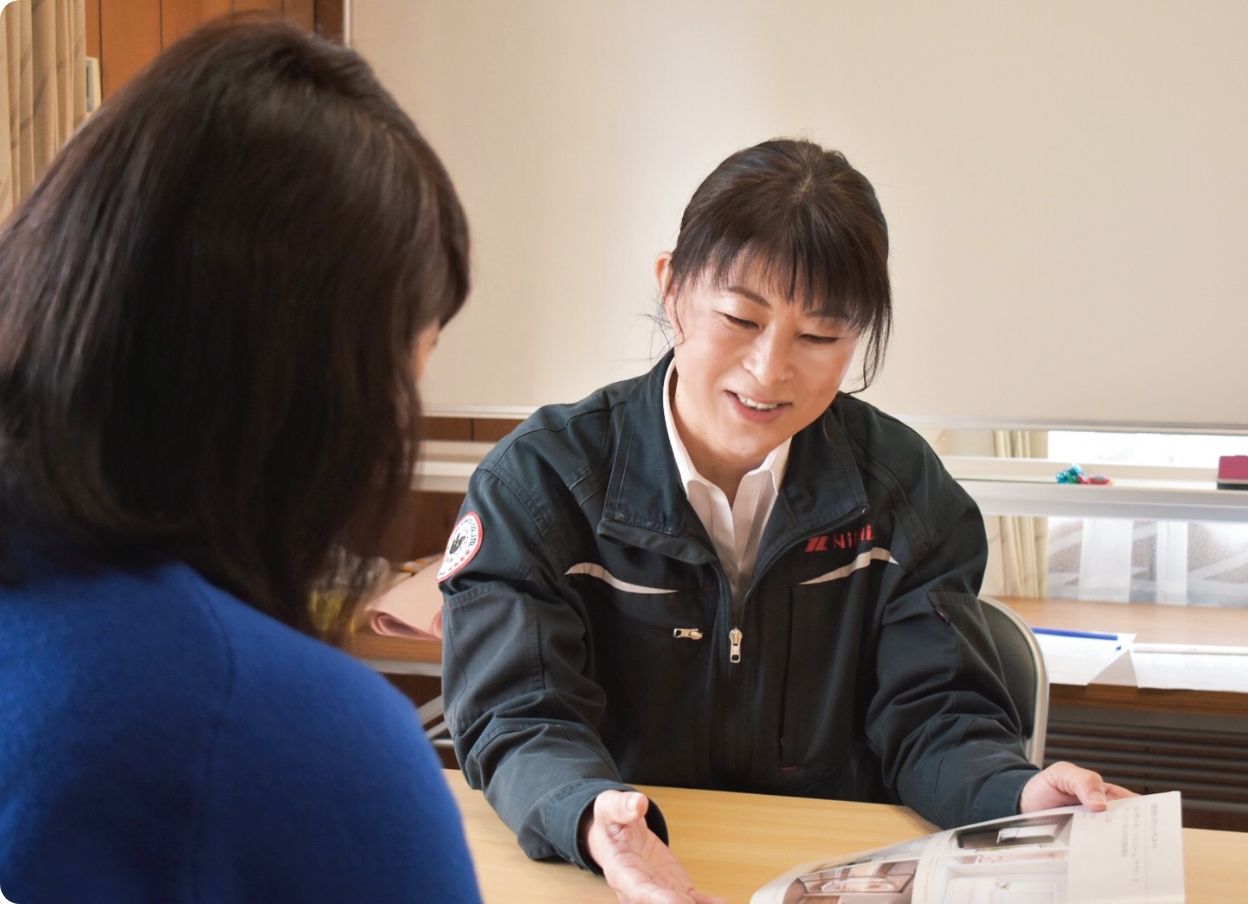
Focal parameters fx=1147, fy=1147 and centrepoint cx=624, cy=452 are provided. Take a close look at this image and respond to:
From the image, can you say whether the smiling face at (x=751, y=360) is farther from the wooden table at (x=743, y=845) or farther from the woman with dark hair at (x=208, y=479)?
the woman with dark hair at (x=208, y=479)

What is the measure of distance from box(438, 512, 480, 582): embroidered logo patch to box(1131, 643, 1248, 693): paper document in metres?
1.32

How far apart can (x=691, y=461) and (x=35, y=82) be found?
1286 millimetres

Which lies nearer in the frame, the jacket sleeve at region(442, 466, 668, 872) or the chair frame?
the jacket sleeve at region(442, 466, 668, 872)

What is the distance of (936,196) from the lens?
237cm

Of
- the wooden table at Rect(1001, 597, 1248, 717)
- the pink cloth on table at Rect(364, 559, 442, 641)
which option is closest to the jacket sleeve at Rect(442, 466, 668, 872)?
the pink cloth on table at Rect(364, 559, 442, 641)

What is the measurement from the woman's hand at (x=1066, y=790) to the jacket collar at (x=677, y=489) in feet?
1.17

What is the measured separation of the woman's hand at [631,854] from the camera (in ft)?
3.07

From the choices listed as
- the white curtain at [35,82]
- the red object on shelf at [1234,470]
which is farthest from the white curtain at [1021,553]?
the white curtain at [35,82]

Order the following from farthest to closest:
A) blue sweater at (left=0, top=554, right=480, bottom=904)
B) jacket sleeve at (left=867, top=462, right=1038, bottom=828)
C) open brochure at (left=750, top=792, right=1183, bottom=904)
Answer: jacket sleeve at (left=867, top=462, right=1038, bottom=828), open brochure at (left=750, top=792, right=1183, bottom=904), blue sweater at (left=0, top=554, right=480, bottom=904)

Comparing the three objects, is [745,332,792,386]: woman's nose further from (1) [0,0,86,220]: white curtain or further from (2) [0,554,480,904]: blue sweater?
(1) [0,0,86,220]: white curtain

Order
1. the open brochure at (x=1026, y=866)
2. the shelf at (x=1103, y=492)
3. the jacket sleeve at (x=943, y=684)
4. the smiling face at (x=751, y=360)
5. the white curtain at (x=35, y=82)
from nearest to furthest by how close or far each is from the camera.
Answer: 1. the open brochure at (x=1026, y=866)
2. the jacket sleeve at (x=943, y=684)
3. the smiling face at (x=751, y=360)
4. the white curtain at (x=35, y=82)
5. the shelf at (x=1103, y=492)

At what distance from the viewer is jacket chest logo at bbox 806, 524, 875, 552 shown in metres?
1.30

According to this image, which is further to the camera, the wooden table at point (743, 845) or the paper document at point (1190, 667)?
the paper document at point (1190, 667)

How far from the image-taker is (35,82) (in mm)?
1838
